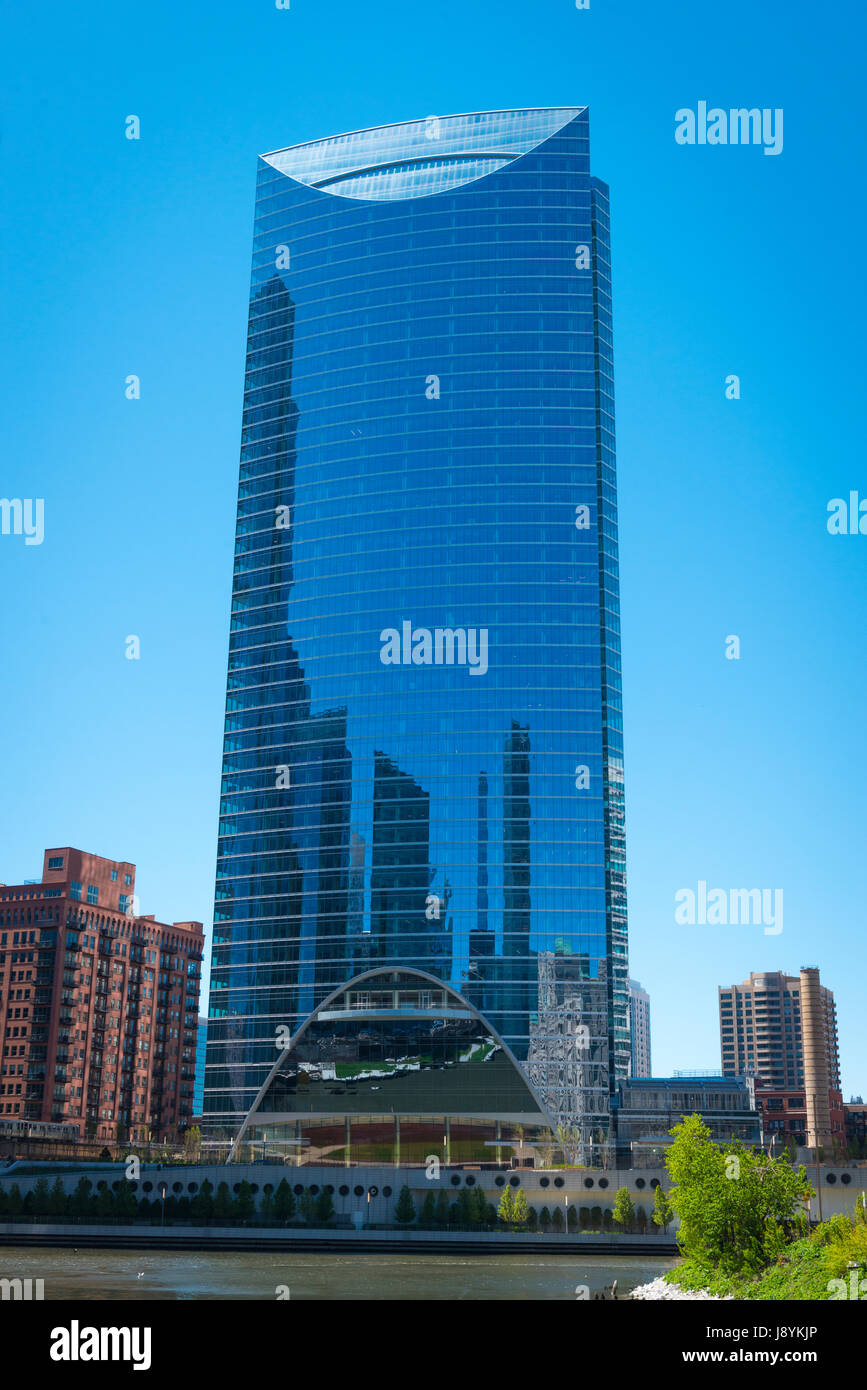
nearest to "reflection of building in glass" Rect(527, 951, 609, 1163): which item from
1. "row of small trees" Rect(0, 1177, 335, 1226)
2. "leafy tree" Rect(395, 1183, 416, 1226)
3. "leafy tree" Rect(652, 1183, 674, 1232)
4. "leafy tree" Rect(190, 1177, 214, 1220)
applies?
"leafy tree" Rect(395, 1183, 416, 1226)

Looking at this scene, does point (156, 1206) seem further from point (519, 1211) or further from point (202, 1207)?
point (519, 1211)

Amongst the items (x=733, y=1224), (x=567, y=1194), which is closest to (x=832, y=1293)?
(x=733, y=1224)

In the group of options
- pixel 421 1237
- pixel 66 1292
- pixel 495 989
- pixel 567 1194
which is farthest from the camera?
pixel 495 989

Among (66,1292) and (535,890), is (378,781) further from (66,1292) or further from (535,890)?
(66,1292)

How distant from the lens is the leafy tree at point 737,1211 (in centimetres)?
6538

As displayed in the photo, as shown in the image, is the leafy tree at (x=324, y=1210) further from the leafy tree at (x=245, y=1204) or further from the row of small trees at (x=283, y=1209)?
the leafy tree at (x=245, y=1204)

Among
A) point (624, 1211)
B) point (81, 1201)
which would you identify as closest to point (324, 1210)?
point (81, 1201)

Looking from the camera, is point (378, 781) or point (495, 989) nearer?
point (495, 989)

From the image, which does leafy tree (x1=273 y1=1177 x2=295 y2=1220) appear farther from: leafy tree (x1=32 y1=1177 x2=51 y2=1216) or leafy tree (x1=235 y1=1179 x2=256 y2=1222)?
leafy tree (x1=32 y1=1177 x2=51 y2=1216)

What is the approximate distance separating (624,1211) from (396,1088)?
148 feet

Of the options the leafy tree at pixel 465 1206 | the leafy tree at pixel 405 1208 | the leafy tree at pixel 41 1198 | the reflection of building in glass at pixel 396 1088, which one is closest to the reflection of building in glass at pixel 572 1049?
the reflection of building in glass at pixel 396 1088

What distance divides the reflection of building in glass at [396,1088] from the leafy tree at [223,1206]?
31.8 m

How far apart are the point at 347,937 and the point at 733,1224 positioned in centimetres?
12623
